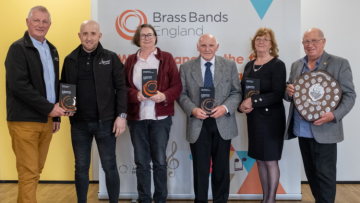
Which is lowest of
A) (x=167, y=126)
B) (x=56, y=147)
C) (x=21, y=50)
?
(x=56, y=147)

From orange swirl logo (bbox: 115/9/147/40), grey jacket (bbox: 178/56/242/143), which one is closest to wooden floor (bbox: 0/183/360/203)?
grey jacket (bbox: 178/56/242/143)

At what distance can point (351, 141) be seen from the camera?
3.86 meters

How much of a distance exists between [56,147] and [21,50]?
198cm

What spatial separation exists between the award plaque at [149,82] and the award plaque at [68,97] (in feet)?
1.94

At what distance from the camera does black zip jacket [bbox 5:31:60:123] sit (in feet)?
7.59

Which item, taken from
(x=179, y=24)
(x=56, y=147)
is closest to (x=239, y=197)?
(x=179, y=24)

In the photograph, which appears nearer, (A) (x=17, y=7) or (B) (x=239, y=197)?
(B) (x=239, y=197)

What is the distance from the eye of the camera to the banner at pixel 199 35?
10.5 ft

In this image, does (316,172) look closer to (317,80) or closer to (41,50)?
(317,80)

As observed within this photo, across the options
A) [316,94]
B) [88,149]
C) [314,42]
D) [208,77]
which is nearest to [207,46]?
[208,77]

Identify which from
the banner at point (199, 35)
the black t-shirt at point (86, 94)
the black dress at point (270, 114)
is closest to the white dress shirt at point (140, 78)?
→ the black t-shirt at point (86, 94)

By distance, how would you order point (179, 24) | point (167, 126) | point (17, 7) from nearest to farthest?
point (167, 126) → point (179, 24) → point (17, 7)

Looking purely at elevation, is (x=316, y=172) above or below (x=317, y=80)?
below

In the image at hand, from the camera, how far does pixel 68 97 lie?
242cm
